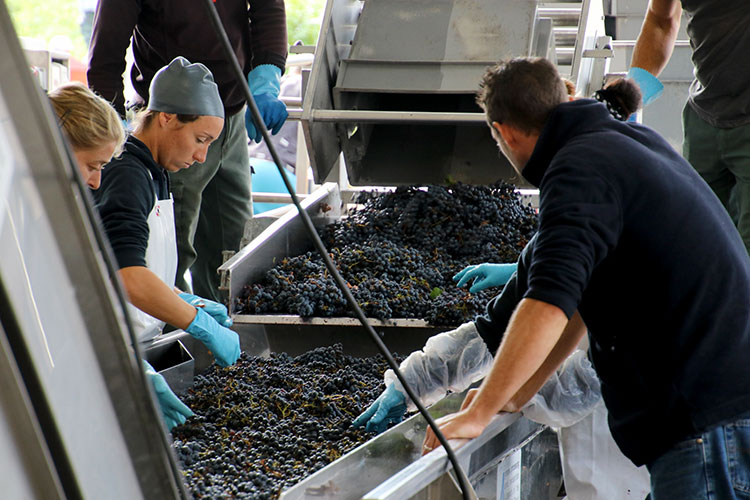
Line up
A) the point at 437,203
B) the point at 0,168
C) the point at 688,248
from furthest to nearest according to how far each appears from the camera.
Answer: the point at 437,203, the point at 688,248, the point at 0,168

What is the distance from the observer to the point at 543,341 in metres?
1.38

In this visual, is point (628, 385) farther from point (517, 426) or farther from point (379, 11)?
point (379, 11)

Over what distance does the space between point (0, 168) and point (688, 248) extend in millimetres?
1206

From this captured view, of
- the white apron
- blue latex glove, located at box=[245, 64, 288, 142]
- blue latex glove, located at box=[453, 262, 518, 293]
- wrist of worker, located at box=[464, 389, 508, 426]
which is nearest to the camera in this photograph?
wrist of worker, located at box=[464, 389, 508, 426]

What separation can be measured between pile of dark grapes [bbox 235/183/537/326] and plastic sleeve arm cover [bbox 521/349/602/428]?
0.53 meters

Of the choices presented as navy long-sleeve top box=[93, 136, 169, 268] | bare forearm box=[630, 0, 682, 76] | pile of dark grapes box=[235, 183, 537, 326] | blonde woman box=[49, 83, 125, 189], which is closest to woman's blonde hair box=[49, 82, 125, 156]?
blonde woman box=[49, 83, 125, 189]

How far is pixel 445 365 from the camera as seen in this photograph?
1943mm

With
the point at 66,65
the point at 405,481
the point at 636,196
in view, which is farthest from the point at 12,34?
the point at 66,65

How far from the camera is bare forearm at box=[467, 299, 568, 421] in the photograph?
138 centimetres

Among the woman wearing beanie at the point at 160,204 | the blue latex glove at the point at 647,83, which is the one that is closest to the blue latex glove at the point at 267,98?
the woman wearing beanie at the point at 160,204

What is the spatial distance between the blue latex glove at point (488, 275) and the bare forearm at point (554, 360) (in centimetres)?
67

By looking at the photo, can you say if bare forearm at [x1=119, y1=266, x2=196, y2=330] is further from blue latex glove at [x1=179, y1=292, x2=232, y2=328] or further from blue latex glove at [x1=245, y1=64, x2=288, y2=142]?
blue latex glove at [x1=245, y1=64, x2=288, y2=142]

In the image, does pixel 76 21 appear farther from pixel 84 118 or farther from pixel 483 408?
pixel 483 408

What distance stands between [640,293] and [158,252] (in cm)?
155
